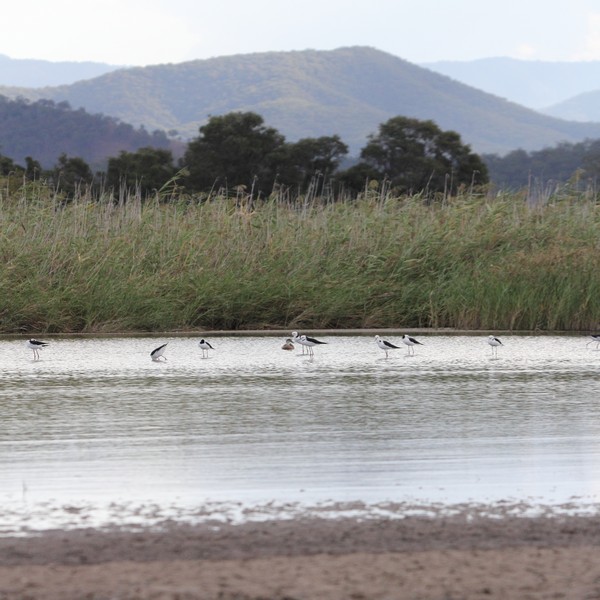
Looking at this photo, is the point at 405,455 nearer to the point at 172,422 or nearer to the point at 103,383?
the point at 172,422

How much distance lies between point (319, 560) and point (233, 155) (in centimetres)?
5050

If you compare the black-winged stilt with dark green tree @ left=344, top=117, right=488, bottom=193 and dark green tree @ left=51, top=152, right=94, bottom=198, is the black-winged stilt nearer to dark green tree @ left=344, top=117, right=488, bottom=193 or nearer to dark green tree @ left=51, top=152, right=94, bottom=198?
dark green tree @ left=51, top=152, right=94, bottom=198

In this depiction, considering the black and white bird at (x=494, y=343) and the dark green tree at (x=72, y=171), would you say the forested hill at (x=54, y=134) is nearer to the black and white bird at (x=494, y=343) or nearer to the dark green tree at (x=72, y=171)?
the dark green tree at (x=72, y=171)

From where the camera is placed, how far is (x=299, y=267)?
22406 millimetres

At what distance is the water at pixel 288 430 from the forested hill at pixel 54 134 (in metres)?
107

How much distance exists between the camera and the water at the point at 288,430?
747 centimetres

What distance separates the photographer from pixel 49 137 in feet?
409

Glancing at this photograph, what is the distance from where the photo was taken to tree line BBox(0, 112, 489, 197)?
53434mm

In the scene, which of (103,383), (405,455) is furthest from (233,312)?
(405,455)

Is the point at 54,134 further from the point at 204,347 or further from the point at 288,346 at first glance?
the point at 204,347

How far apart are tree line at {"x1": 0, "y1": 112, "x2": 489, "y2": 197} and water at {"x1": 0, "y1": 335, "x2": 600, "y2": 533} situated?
36.9 meters

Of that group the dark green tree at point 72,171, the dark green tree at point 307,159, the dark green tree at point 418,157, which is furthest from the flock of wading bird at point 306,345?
the dark green tree at point 307,159

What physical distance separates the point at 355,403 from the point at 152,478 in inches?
163

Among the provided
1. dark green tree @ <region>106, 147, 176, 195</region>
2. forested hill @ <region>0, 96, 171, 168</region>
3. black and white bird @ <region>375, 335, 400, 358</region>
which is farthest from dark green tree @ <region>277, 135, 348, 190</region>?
forested hill @ <region>0, 96, 171, 168</region>
